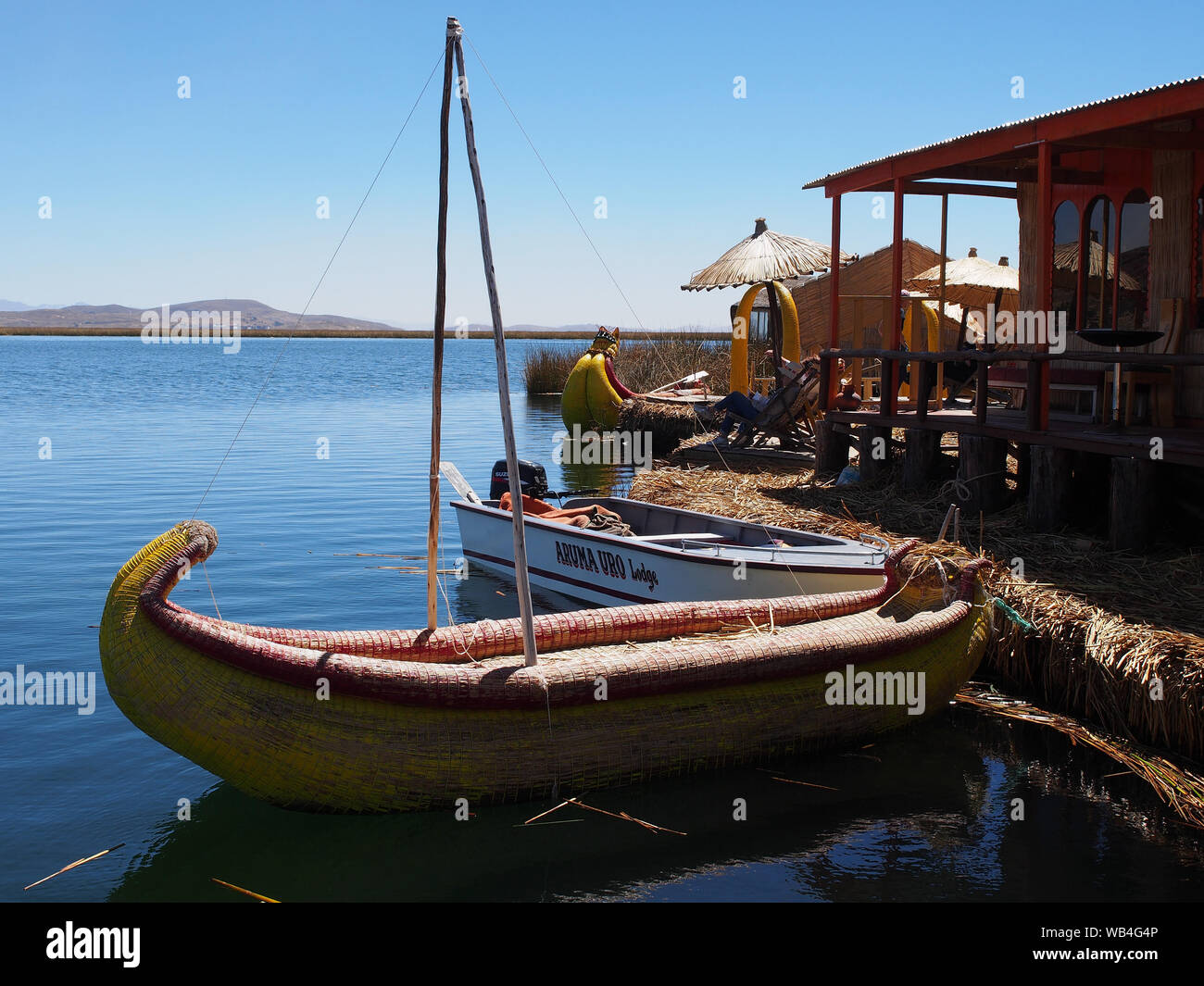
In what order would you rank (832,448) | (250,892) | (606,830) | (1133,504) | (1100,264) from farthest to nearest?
(832,448) → (1100,264) → (1133,504) → (606,830) → (250,892)

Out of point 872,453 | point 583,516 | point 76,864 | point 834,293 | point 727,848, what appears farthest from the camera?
point 834,293

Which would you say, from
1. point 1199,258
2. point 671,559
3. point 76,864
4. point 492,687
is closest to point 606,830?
point 492,687

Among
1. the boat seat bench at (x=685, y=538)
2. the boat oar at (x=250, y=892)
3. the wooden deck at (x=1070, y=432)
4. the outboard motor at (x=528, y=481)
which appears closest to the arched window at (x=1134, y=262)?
the wooden deck at (x=1070, y=432)

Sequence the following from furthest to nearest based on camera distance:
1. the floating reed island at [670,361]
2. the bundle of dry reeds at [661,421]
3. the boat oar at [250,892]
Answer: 1. the floating reed island at [670,361]
2. the bundle of dry reeds at [661,421]
3. the boat oar at [250,892]

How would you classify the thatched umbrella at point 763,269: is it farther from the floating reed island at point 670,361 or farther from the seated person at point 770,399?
the floating reed island at point 670,361

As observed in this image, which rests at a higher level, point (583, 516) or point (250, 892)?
point (583, 516)

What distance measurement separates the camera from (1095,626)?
25.7ft

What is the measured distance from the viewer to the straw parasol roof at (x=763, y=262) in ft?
67.5

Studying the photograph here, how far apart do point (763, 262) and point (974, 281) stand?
177 inches

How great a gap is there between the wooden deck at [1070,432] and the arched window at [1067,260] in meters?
1.46

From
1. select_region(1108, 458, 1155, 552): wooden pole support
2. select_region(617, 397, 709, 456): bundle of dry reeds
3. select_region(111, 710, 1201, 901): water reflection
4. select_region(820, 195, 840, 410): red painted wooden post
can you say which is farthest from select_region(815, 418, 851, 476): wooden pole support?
select_region(617, 397, 709, 456): bundle of dry reeds

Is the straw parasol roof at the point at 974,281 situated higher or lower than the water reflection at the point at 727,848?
higher

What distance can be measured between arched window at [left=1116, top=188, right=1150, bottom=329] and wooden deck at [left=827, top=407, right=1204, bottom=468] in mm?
1387

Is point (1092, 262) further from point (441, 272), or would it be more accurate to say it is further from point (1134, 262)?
point (441, 272)
